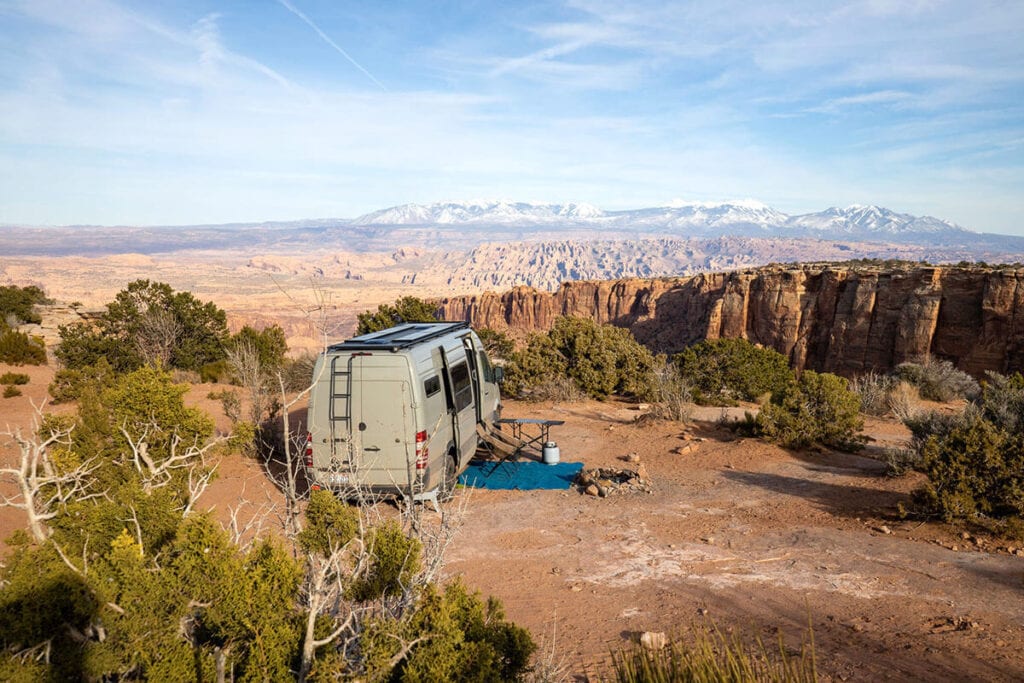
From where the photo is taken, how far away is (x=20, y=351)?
2245 cm

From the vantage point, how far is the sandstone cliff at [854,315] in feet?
117

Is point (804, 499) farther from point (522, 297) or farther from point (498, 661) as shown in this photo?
point (522, 297)

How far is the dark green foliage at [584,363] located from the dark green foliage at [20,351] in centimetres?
1892

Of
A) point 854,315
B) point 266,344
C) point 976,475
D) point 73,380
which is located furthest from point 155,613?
point 854,315

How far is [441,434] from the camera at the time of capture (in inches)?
370

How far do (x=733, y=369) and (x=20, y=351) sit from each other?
2878 cm

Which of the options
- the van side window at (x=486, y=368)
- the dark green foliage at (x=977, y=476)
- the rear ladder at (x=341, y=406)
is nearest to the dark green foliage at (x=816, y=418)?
the dark green foliage at (x=977, y=476)

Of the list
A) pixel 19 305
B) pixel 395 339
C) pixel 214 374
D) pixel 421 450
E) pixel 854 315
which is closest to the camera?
pixel 421 450

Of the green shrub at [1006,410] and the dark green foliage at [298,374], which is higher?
the green shrub at [1006,410]

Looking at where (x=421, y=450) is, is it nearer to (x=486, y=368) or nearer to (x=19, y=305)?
(x=486, y=368)

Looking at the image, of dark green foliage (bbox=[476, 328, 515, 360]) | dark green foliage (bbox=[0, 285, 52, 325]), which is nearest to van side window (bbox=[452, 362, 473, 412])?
dark green foliage (bbox=[476, 328, 515, 360])

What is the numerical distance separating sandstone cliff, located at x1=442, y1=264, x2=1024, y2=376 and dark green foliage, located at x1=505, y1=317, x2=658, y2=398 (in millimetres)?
4800

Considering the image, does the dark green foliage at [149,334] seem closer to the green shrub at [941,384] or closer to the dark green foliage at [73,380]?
the dark green foliage at [73,380]

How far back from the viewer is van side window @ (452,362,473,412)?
33.5ft
